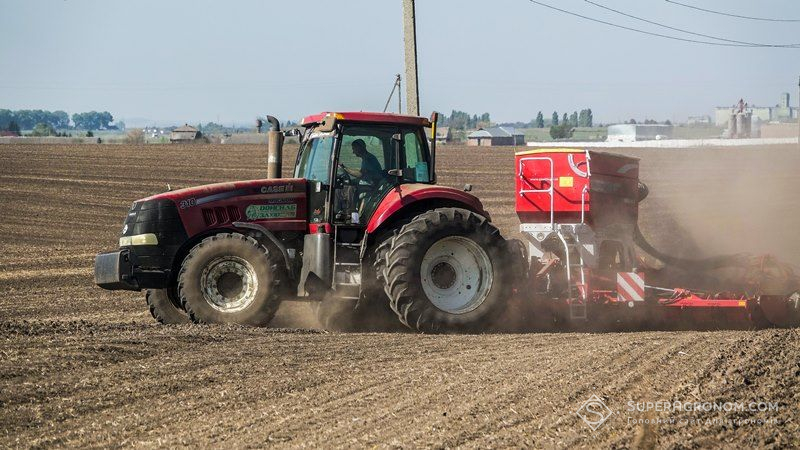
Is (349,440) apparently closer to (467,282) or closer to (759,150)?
(467,282)

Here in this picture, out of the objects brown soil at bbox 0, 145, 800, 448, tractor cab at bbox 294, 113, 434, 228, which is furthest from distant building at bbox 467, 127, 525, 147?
brown soil at bbox 0, 145, 800, 448

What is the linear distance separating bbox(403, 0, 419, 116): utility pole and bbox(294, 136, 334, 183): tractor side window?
4407 millimetres

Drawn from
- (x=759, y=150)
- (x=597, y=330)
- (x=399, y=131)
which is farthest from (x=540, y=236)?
(x=759, y=150)

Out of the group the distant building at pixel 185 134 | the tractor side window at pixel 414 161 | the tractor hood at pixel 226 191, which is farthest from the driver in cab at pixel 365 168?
the distant building at pixel 185 134

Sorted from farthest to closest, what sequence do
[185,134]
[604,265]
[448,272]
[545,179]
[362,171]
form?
[185,134] < [604,265] < [545,179] < [362,171] < [448,272]

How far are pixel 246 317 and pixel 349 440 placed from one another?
4.48m

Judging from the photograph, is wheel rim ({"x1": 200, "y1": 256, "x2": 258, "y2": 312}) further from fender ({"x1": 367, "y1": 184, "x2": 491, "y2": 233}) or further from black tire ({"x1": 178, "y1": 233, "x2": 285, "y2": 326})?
fender ({"x1": 367, "y1": 184, "x2": 491, "y2": 233})

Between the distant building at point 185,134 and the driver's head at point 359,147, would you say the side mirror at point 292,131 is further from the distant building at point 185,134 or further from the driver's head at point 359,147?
the distant building at point 185,134

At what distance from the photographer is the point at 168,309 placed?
1112 cm

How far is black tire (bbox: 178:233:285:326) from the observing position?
10211 millimetres

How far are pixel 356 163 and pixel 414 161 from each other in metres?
0.71

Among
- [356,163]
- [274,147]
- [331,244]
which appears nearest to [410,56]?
[274,147]

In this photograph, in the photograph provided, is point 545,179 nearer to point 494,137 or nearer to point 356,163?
point 356,163

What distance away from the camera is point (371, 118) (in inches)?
426
